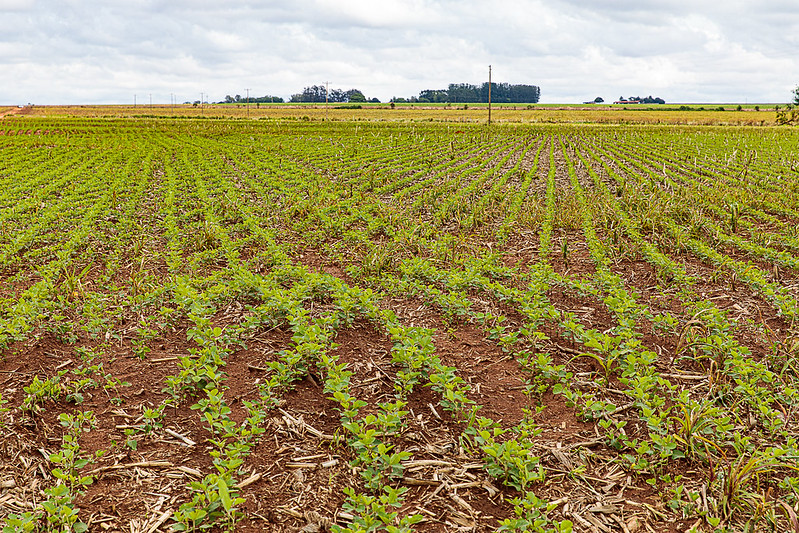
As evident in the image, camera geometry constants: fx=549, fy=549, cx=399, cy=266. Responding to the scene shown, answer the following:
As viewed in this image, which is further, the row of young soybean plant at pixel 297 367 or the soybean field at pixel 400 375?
the soybean field at pixel 400 375

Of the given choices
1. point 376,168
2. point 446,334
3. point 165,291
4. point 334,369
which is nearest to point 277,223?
point 165,291

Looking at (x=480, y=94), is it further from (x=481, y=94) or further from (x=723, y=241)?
(x=723, y=241)

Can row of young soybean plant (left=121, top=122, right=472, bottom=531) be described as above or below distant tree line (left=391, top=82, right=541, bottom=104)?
below

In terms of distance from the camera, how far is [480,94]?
18238 centimetres

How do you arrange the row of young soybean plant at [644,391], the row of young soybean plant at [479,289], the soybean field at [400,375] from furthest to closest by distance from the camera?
the row of young soybean plant at [644,391] < the row of young soybean plant at [479,289] < the soybean field at [400,375]

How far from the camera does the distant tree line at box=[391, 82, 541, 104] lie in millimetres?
173738

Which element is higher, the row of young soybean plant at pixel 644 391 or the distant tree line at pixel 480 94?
the distant tree line at pixel 480 94

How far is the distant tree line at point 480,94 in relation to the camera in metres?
174

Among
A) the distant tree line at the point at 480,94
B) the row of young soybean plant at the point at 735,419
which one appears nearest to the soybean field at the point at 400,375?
the row of young soybean plant at the point at 735,419

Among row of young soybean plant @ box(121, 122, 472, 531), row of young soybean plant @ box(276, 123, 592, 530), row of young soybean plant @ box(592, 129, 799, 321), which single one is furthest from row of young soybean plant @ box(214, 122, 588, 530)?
row of young soybean plant @ box(592, 129, 799, 321)

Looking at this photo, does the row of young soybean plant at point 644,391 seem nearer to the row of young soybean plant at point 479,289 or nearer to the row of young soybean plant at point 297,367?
the row of young soybean plant at point 479,289

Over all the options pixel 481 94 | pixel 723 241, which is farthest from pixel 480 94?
pixel 723 241

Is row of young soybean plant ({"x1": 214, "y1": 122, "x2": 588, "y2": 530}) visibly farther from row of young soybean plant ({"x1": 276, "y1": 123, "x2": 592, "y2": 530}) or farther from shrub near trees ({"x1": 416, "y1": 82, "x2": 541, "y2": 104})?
shrub near trees ({"x1": 416, "y1": 82, "x2": 541, "y2": 104})

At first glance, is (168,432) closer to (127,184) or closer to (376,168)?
(127,184)
